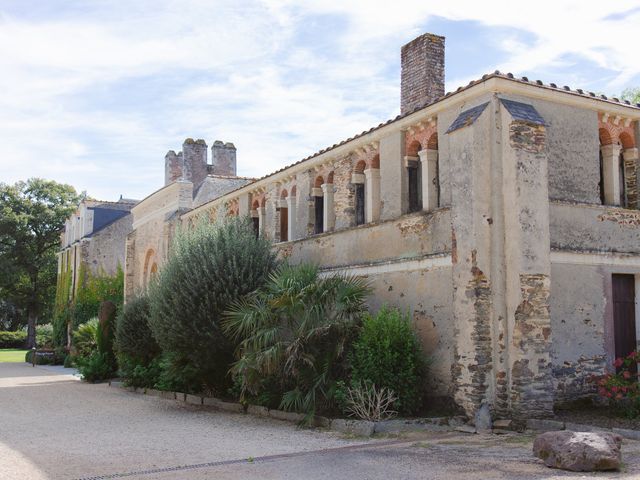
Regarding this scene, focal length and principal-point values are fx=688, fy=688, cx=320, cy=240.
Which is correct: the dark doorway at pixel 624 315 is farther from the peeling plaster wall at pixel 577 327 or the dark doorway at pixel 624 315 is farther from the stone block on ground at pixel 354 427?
the stone block on ground at pixel 354 427

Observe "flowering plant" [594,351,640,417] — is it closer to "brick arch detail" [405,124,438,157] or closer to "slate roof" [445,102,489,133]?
"slate roof" [445,102,489,133]

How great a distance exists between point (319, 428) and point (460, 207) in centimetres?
464

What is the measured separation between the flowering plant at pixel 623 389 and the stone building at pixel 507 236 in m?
0.73

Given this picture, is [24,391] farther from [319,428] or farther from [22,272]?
[22,272]

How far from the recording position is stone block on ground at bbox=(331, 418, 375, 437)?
447 inches

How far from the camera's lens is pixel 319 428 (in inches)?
479

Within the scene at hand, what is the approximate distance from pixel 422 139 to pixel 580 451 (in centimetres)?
759

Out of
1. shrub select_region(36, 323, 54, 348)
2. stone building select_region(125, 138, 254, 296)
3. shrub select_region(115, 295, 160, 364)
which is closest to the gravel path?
shrub select_region(115, 295, 160, 364)

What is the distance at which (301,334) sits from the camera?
1281 centimetres

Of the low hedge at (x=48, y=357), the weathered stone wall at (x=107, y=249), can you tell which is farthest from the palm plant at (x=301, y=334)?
the weathered stone wall at (x=107, y=249)

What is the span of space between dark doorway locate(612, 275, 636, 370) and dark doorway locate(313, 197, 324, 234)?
766cm

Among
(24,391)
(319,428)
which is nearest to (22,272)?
(24,391)

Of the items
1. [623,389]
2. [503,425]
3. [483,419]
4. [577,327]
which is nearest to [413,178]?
[577,327]

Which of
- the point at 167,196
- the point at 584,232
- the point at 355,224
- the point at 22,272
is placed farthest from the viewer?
the point at 22,272
